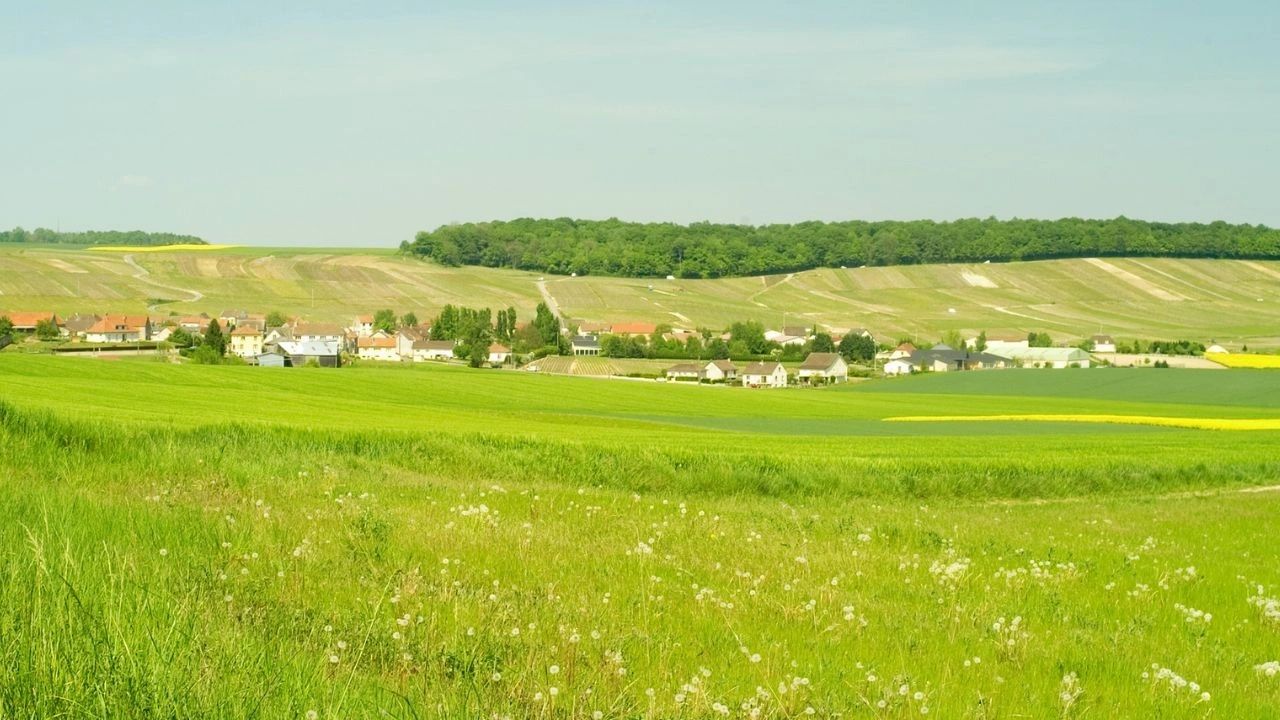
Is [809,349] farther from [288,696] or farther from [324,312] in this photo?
[288,696]

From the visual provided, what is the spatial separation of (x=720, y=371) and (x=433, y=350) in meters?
42.8

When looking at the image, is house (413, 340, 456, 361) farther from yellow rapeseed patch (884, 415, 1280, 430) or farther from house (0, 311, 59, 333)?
yellow rapeseed patch (884, 415, 1280, 430)

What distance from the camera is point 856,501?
21.8 m

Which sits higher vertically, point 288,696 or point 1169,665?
point 288,696

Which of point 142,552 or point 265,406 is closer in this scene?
point 142,552

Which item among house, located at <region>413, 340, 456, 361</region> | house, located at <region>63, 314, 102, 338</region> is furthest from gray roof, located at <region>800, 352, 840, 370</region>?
house, located at <region>63, 314, 102, 338</region>

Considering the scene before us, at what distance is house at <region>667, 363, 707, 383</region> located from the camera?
134250 mm

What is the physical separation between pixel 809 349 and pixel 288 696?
151 metres

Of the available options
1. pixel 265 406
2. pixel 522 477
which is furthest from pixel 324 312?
pixel 522 477

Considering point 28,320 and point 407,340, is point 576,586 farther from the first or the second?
point 28,320

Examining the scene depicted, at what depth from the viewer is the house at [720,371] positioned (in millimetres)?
139250

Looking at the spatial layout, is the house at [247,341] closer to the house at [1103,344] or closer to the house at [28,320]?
the house at [28,320]

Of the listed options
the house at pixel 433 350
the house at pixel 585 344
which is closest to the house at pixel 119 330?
the house at pixel 433 350

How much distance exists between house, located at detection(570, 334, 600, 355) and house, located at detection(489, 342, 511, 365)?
34.0 ft
